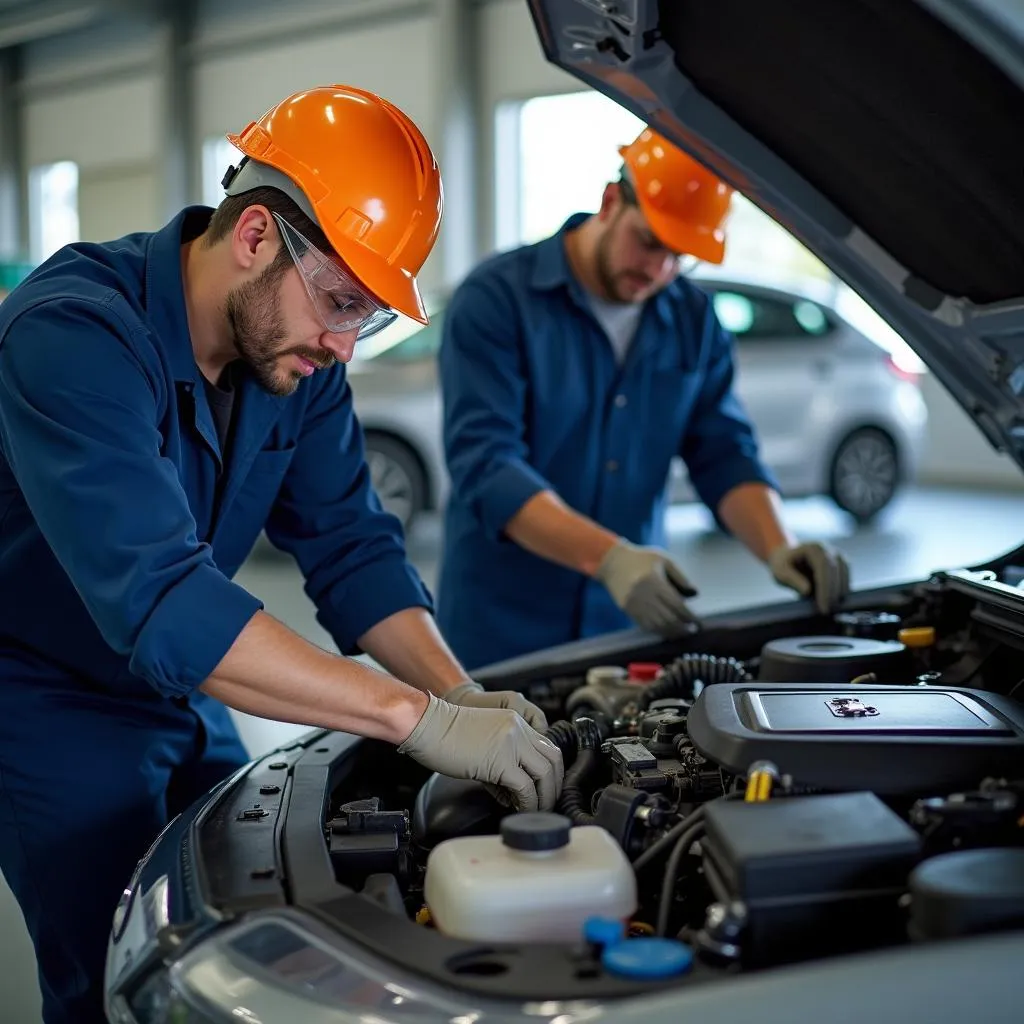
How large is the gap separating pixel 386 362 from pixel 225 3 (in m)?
6.27

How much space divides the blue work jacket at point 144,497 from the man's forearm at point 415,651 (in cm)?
2

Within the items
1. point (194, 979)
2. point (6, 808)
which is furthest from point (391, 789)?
point (194, 979)

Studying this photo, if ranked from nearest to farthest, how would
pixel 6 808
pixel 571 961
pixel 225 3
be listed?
1. pixel 571 961
2. pixel 6 808
3. pixel 225 3

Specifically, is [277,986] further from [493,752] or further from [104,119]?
[104,119]

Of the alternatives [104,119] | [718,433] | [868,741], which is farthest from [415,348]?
[104,119]

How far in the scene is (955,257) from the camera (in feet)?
5.19

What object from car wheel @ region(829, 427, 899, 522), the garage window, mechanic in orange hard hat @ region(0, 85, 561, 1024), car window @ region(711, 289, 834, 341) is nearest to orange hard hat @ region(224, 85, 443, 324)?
mechanic in orange hard hat @ region(0, 85, 561, 1024)

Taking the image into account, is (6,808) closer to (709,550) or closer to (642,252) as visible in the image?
(642,252)

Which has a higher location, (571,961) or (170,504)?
(170,504)

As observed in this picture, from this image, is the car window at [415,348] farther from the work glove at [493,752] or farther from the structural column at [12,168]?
the structural column at [12,168]

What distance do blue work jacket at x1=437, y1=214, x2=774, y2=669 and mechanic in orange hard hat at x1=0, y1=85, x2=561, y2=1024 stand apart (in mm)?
589

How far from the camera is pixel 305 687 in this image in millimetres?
1359

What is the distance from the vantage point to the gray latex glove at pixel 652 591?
208 cm

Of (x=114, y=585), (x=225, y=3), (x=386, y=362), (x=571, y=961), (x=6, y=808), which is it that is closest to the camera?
(x=571, y=961)
